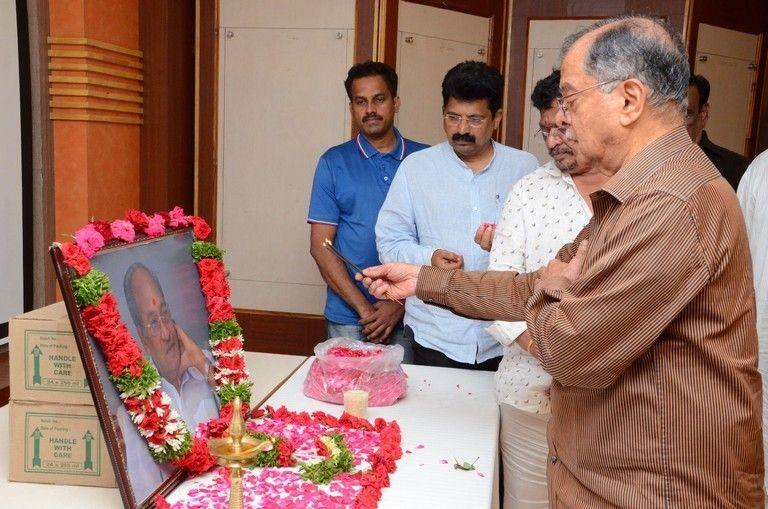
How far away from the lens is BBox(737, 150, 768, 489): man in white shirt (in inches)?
84.5

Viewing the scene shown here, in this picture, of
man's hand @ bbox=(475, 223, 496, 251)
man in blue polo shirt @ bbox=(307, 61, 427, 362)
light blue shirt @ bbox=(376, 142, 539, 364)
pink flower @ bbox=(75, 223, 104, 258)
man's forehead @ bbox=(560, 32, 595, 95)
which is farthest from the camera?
man in blue polo shirt @ bbox=(307, 61, 427, 362)

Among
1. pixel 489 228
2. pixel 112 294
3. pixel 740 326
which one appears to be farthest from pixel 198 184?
pixel 740 326

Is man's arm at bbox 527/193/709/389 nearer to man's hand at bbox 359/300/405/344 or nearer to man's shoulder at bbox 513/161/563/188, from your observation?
man's shoulder at bbox 513/161/563/188

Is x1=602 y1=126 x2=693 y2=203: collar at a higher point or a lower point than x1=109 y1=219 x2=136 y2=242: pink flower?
higher

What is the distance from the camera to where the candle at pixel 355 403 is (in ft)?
6.16

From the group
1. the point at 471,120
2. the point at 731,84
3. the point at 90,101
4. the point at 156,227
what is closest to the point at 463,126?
the point at 471,120

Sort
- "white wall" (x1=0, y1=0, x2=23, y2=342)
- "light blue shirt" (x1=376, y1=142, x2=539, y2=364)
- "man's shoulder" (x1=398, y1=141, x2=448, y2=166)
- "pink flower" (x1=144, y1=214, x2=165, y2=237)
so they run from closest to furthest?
"pink flower" (x1=144, y1=214, x2=165, y2=237) < "light blue shirt" (x1=376, y1=142, x2=539, y2=364) < "man's shoulder" (x1=398, y1=141, x2=448, y2=166) < "white wall" (x1=0, y1=0, x2=23, y2=342)

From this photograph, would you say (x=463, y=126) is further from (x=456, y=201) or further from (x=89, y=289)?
(x=89, y=289)

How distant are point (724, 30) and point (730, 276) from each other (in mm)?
3308

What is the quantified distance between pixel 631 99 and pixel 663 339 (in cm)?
38

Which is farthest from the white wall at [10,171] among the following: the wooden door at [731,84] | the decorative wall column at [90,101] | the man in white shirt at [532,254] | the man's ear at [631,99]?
the wooden door at [731,84]

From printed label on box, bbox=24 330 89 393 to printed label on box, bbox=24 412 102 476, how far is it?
6cm

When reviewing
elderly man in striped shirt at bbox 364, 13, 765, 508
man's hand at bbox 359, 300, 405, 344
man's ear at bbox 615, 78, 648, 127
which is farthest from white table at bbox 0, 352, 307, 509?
man's hand at bbox 359, 300, 405, 344

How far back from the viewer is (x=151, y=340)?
1511mm
